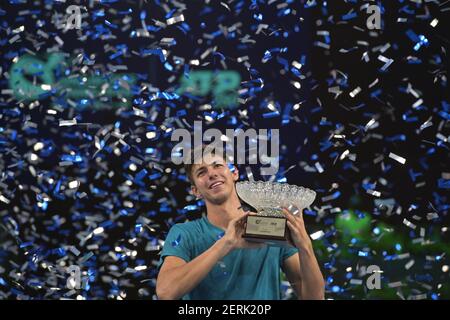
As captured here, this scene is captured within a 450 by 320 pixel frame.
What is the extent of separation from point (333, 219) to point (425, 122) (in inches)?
23.9

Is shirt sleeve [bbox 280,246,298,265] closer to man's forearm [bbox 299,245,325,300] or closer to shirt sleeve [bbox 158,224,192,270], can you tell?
man's forearm [bbox 299,245,325,300]

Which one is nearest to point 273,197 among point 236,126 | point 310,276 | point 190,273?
point 310,276

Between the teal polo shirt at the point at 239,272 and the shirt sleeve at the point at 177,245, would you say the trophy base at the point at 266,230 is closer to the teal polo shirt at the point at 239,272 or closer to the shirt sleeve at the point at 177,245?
the teal polo shirt at the point at 239,272

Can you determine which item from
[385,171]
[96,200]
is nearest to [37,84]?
[96,200]

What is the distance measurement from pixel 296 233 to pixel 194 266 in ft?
1.20

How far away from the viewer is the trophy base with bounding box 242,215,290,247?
2492mm

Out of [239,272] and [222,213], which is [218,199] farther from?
[239,272]

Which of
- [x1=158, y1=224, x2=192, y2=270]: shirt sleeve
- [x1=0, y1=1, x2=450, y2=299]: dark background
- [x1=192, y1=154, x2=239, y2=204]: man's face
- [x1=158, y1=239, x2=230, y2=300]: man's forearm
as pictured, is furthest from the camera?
[x1=0, y1=1, x2=450, y2=299]: dark background

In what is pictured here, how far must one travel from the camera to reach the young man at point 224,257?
8.27 ft

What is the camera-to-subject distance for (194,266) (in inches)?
98.7

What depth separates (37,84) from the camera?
3.25 m

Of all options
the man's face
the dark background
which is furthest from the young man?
the dark background

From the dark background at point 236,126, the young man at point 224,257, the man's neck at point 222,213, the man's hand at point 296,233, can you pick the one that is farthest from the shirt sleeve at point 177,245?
the dark background at point 236,126
